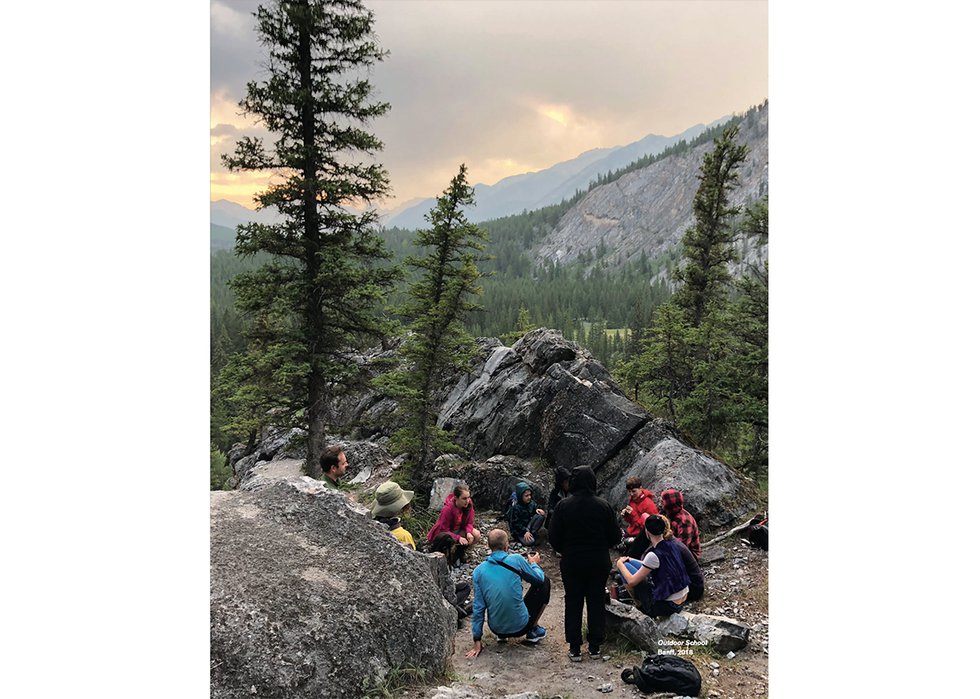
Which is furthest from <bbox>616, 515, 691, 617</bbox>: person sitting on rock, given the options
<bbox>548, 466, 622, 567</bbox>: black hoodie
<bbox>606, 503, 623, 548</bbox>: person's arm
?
<bbox>548, 466, 622, 567</bbox>: black hoodie

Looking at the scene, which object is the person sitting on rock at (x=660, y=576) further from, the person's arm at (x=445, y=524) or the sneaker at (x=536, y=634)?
the person's arm at (x=445, y=524)

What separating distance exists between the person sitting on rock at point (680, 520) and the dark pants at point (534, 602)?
2.32m

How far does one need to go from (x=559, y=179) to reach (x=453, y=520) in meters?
4.84

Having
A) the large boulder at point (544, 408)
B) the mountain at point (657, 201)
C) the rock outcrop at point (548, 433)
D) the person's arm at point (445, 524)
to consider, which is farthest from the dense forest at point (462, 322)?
the person's arm at point (445, 524)

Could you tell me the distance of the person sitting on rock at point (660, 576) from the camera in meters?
5.86

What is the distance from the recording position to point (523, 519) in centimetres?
931

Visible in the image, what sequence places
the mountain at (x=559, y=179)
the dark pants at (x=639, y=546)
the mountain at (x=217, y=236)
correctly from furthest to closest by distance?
the mountain at (x=559, y=179), the dark pants at (x=639, y=546), the mountain at (x=217, y=236)

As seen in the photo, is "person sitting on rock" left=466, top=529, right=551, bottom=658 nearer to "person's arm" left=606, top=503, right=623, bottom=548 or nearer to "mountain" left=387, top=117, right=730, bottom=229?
"person's arm" left=606, top=503, right=623, bottom=548

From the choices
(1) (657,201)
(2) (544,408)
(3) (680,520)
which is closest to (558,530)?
(3) (680,520)

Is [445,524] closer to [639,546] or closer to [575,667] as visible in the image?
[639,546]

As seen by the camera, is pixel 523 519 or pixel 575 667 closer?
pixel 575 667
